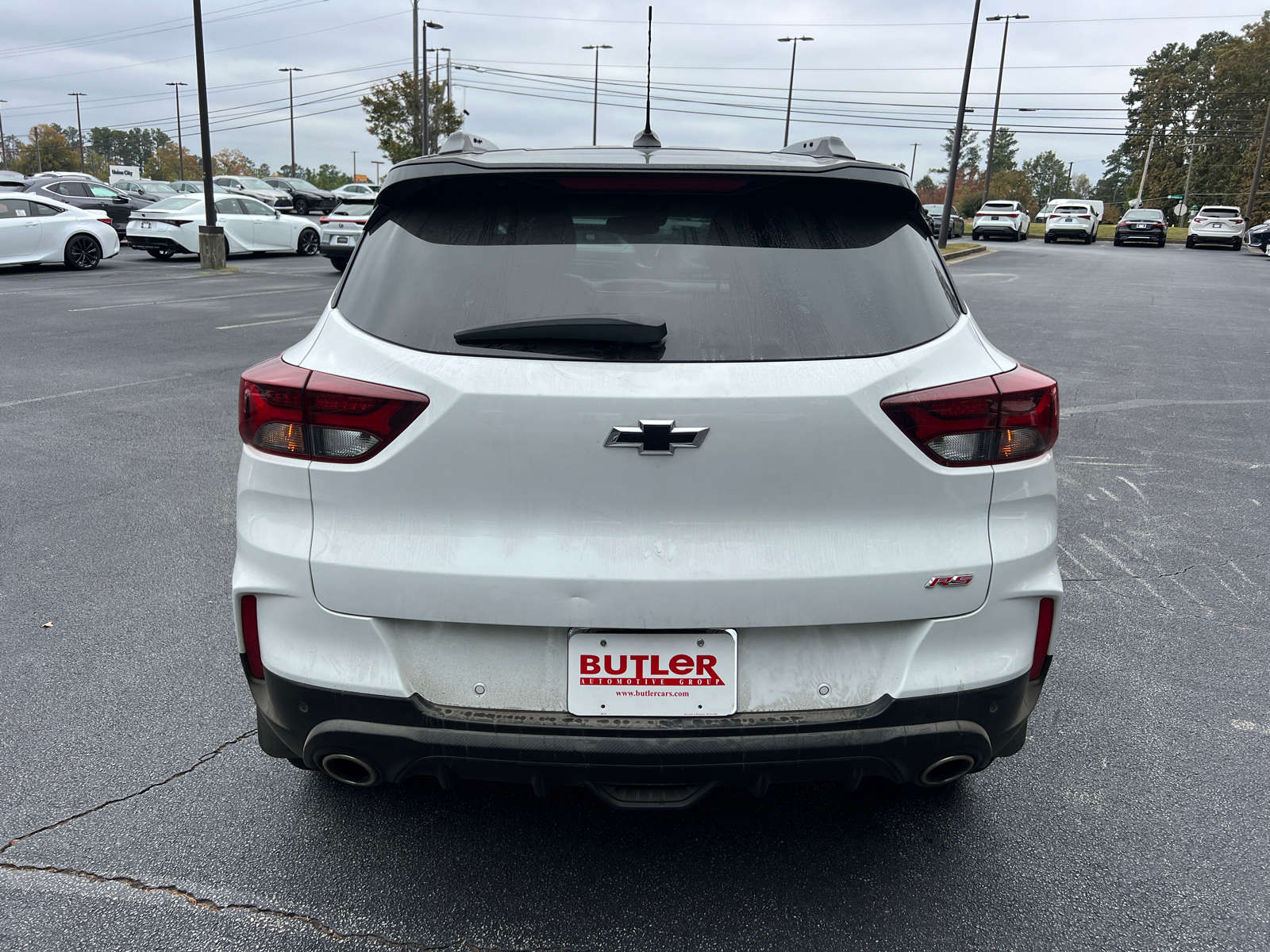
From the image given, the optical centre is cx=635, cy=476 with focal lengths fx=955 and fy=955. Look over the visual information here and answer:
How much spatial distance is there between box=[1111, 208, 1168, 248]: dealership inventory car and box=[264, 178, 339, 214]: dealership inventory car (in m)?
33.6

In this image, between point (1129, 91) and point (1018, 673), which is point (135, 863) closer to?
point (1018, 673)

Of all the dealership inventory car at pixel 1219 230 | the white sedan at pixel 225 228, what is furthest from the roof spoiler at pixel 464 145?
the dealership inventory car at pixel 1219 230

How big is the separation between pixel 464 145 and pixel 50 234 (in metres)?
20.9

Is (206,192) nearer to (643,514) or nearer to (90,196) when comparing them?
(90,196)

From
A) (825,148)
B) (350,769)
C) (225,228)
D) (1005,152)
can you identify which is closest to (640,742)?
(350,769)

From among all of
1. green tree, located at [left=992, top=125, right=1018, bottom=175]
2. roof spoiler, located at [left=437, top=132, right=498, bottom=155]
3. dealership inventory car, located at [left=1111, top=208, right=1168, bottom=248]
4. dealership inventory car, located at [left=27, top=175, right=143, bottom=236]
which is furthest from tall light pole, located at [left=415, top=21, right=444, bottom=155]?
green tree, located at [left=992, top=125, right=1018, bottom=175]

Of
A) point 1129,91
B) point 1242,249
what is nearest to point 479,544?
point 1242,249

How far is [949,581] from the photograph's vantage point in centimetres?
208

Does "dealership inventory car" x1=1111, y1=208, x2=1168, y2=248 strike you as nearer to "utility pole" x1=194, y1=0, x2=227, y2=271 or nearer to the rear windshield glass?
"utility pole" x1=194, y1=0, x2=227, y2=271

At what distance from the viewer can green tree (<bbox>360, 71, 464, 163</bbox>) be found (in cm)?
4944

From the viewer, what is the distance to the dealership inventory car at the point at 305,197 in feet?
134

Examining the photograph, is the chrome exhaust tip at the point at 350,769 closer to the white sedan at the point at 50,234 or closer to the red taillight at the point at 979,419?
the red taillight at the point at 979,419

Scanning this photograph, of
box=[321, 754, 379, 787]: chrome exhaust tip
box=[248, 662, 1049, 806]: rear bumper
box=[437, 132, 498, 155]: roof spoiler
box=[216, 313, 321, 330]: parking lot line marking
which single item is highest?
box=[437, 132, 498, 155]: roof spoiler

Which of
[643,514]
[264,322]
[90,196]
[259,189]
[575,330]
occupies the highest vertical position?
[259,189]
